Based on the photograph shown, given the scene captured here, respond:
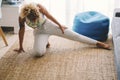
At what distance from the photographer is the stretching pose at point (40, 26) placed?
2877 mm

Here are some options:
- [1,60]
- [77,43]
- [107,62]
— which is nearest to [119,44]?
[107,62]

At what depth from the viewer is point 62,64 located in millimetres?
2898

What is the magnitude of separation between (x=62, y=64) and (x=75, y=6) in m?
1.53

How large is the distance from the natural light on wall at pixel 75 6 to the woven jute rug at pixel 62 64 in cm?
82

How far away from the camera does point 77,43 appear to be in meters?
3.60

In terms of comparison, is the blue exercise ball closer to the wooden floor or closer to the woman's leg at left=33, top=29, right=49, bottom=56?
the woman's leg at left=33, top=29, right=49, bottom=56

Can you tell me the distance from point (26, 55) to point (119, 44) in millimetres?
1275

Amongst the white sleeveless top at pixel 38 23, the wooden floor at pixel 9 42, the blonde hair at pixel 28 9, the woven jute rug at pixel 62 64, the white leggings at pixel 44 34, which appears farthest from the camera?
the wooden floor at pixel 9 42

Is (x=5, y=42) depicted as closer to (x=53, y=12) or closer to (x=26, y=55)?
(x=26, y=55)

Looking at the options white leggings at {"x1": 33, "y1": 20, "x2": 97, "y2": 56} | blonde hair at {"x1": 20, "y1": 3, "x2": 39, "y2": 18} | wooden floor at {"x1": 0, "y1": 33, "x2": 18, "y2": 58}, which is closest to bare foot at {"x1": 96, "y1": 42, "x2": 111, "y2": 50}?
white leggings at {"x1": 33, "y1": 20, "x2": 97, "y2": 56}

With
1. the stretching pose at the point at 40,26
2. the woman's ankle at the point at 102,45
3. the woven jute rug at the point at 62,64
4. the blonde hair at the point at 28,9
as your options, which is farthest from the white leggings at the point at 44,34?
the woman's ankle at the point at 102,45

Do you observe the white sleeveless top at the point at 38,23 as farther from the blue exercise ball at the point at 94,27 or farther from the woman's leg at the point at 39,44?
the blue exercise ball at the point at 94,27

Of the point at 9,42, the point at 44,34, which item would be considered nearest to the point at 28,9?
the point at 44,34

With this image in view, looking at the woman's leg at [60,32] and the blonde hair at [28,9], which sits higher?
the blonde hair at [28,9]
